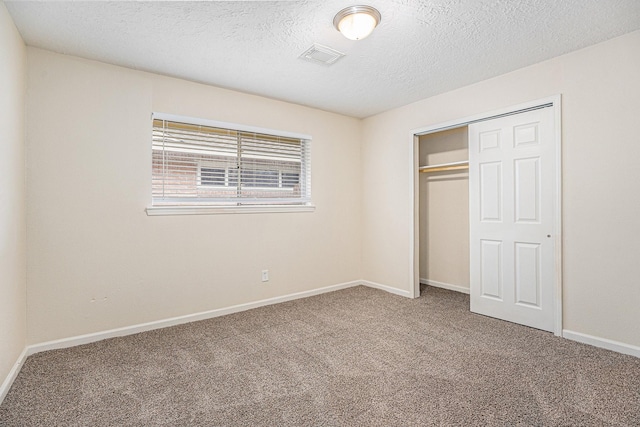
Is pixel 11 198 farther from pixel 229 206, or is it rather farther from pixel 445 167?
pixel 445 167

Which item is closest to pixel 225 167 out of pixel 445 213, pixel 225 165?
pixel 225 165

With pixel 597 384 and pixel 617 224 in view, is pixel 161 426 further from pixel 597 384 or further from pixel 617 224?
pixel 617 224

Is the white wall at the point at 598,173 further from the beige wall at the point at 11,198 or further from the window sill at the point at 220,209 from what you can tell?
the beige wall at the point at 11,198

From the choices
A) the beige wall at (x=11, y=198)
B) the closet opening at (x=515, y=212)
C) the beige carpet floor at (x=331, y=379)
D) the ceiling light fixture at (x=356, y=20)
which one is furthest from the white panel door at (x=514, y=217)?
the beige wall at (x=11, y=198)

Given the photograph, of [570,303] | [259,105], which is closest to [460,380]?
[570,303]

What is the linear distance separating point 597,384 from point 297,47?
314cm

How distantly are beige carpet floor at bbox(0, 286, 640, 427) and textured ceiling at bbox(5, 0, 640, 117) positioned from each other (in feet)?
7.88

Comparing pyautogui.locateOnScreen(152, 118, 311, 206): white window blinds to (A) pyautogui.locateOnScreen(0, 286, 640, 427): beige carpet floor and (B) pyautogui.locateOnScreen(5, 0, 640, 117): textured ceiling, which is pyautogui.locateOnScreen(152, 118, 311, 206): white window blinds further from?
(A) pyautogui.locateOnScreen(0, 286, 640, 427): beige carpet floor

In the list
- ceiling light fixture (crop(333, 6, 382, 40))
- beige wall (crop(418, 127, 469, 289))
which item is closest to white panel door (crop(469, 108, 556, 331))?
beige wall (crop(418, 127, 469, 289))

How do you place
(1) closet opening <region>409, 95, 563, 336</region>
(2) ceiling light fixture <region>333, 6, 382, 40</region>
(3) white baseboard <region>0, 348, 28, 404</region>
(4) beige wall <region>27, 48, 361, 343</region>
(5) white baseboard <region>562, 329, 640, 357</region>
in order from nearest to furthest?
(3) white baseboard <region>0, 348, 28, 404</region> → (2) ceiling light fixture <region>333, 6, 382, 40</region> → (5) white baseboard <region>562, 329, 640, 357</region> → (4) beige wall <region>27, 48, 361, 343</region> → (1) closet opening <region>409, 95, 563, 336</region>

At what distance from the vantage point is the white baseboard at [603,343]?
2.47 metres

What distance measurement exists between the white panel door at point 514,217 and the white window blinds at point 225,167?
2036mm

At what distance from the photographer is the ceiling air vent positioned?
2.65 m

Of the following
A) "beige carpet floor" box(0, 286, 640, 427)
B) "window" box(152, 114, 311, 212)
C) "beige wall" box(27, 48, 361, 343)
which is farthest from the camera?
"window" box(152, 114, 311, 212)
